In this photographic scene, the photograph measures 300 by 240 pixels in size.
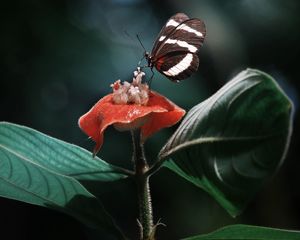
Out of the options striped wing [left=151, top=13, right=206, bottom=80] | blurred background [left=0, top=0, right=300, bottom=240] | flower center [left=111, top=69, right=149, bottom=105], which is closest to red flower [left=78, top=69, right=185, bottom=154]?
flower center [left=111, top=69, right=149, bottom=105]

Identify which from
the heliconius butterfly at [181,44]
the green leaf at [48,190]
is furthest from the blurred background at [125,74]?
the green leaf at [48,190]

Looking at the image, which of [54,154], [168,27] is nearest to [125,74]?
[168,27]

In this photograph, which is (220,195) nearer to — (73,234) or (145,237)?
(145,237)

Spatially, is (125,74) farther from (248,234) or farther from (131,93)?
(248,234)

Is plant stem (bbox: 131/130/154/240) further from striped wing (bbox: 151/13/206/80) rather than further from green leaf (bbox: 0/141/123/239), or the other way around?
striped wing (bbox: 151/13/206/80)

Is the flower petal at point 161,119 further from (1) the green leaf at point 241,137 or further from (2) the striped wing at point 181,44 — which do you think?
(2) the striped wing at point 181,44

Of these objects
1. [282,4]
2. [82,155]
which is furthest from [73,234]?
[82,155]
